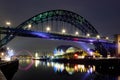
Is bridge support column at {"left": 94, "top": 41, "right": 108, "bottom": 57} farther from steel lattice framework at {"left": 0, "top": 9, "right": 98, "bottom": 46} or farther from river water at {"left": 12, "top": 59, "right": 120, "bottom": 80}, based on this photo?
river water at {"left": 12, "top": 59, "right": 120, "bottom": 80}

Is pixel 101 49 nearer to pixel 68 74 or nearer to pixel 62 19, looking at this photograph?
pixel 62 19

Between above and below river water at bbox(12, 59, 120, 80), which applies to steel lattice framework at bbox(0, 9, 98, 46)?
above

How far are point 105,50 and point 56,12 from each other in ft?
102

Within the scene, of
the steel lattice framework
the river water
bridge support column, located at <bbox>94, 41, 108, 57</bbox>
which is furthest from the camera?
bridge support column, located at <bbox>94, 41, 108, 57</bbox>

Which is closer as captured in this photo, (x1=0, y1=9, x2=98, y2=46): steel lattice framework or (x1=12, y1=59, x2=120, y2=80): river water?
(x1=12, y1=59, x2=120, y2=80): river water

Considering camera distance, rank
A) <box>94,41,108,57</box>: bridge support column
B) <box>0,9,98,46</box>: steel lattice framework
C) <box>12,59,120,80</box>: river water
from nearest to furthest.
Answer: <box>12,59,120,80</box>: river water → <box>0,9,98,46</box>: steel lattice framework → <box>94,41,108,57</box>: bridge support column

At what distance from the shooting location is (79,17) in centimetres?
11344

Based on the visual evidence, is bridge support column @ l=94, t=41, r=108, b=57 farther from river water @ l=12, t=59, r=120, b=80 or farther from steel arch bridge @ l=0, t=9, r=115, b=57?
river water @ l=12, t=59, r=120, b=80

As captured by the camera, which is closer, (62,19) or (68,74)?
(68,74)

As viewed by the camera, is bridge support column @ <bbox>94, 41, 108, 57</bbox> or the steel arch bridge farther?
bridge support column @ <bbox>94, 41, 108, 57</bbox>

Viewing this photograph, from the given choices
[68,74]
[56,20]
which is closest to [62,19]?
[56,20]

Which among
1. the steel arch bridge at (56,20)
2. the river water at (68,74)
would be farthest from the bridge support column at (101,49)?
the river water at (68,74)

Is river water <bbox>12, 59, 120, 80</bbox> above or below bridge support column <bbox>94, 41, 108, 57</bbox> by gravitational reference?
below

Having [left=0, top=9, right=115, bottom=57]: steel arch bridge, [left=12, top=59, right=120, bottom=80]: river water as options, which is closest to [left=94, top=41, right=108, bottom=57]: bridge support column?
[left=0, top=9, right=115, bottom=57]: steel arch bridge
